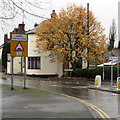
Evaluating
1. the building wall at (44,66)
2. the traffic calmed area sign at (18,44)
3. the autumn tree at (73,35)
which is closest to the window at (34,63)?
the building wall at (44,66)

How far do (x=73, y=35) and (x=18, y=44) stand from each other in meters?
17.6

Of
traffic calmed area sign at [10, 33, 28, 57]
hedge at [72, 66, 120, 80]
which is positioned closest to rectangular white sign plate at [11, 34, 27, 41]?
traffic calmed area sign at [10, 33, 28, 57]

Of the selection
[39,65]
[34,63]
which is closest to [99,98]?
[39,65]

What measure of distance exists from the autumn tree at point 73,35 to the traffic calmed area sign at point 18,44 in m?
16.0

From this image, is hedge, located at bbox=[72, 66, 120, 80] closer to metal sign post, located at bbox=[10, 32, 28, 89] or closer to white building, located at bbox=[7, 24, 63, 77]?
white building, located at bbox=[7, 24, 63, 77]

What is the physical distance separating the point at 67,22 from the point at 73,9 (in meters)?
1.98

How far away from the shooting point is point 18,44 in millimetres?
15781

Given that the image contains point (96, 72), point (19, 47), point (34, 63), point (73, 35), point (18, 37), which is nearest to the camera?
point (18, 37)

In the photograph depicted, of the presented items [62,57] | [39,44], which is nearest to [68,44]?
[62,57]

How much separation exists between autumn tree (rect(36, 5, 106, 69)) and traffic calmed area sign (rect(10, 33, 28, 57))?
52.5 ft

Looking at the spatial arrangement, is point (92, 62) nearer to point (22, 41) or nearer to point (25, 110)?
point (22, 41)

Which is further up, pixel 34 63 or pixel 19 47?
pixel 19 47

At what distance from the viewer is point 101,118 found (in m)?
8.73

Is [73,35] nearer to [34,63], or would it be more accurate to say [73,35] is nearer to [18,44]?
[34,63]
